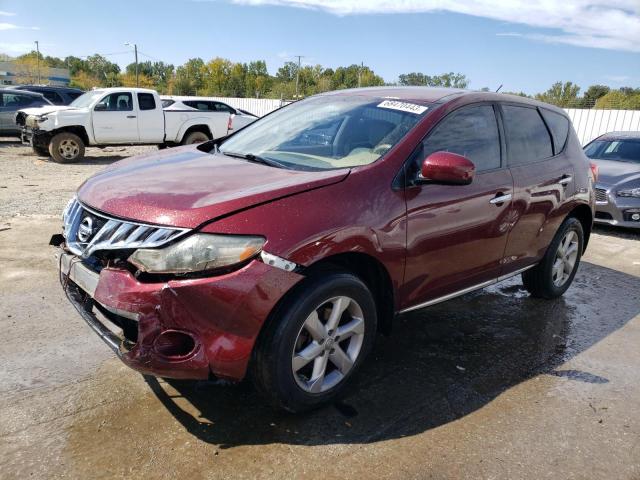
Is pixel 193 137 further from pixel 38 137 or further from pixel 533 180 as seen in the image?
pixel 533 180

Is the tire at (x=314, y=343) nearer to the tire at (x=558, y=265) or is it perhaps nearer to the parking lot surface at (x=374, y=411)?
the parking lot surface at (x=374, y=411)

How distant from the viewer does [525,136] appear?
13.3 ft

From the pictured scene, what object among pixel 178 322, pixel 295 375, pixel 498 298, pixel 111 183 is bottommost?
pixel 498 298

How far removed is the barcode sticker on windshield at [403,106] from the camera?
3.33 meters

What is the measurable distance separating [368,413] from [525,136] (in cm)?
250

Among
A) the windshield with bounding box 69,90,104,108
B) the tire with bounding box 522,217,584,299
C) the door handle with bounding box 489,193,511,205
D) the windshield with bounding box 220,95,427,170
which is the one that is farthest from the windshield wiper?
the windshield with bounding box 69,90,104,108

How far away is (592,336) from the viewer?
4.14 m

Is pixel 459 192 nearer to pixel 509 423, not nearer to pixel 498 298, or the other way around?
pixel 509 423

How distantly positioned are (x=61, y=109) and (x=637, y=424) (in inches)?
519

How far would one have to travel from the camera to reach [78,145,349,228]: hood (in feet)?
7.94

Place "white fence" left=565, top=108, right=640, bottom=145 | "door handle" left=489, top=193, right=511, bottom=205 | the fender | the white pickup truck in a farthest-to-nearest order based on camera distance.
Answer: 1. "white fence" left=565, top=108, right=640, bottom=145
2. the fender
3. the white pickup truck
4. "door handle" left=489, top=193, right=511, bottom=205

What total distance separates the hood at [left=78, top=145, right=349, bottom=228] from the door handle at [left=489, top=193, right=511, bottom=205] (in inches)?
48.0

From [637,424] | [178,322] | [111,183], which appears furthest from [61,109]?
[637,424]

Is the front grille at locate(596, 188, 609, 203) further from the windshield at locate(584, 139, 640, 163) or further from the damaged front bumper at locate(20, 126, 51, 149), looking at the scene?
the damaged front bumper at locate(20, 126, 51, 149)
